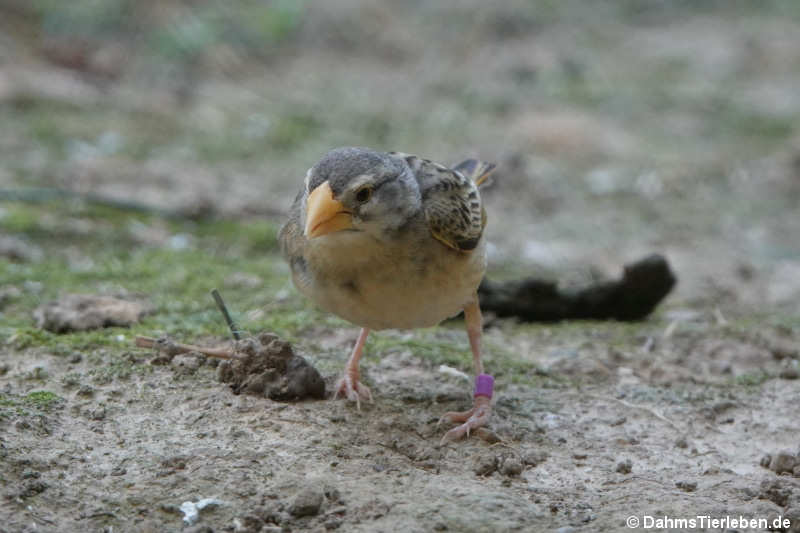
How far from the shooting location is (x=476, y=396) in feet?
15.1

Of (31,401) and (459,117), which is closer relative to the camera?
(31,401)

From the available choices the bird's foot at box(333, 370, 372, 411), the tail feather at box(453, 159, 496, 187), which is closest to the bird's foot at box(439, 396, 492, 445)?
the bird's foot at box(333, 370, 372, 411)

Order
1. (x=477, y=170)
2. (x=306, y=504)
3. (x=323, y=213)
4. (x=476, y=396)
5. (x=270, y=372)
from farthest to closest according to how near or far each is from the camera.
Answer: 1. (x=477, y=170)
2. (x=476, y=396)
3. (x=270, y=372)
4. (x=323, y=213)
5. (x=306, y=504)

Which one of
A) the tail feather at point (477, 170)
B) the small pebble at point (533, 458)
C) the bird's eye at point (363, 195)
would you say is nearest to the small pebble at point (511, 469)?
the small pebble at point (533, 458)

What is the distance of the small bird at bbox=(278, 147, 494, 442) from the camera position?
4.04 metres

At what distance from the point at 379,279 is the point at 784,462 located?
73.9 inches

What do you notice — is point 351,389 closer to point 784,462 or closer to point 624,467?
point 624,467

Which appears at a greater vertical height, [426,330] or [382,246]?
[382,246]

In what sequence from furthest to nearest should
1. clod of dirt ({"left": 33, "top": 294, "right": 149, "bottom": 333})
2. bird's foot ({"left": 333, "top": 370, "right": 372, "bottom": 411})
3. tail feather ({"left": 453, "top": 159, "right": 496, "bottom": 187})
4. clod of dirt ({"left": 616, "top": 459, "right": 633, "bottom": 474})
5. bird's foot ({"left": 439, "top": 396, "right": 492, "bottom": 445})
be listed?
1. tail feather ({"left": 453, "top": 159, "right": 496, "bottom": 187})
2. clod of dirt ({"left": 33, "top": 294, "right": 149, "bottom": 333})
3. bird's foot ({"left": 333, "top": 370, "right": 372, "bottom": 411})
4. bird's foot ({"left": 439, "top": 396, "right": 492, "bottom": 445})
5. clod of dirt ({"left": 616, "top": 459, "right": 633, "bottom": 474})

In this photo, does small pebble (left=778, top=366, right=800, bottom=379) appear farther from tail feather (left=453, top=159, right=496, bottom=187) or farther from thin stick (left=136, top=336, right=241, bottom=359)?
thin stick (left=136, top=336, right=241, bottom=359)

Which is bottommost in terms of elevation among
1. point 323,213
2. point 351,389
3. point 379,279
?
point 351,389

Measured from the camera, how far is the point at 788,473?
4.13 m

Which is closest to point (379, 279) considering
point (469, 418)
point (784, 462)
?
point (469, 418)

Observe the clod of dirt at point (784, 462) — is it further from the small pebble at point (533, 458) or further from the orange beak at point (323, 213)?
the orange beak at point (323, 213)
